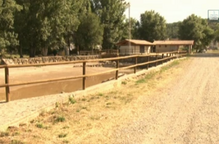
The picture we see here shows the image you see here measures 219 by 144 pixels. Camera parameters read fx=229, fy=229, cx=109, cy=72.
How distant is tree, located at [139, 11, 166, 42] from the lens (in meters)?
69.1

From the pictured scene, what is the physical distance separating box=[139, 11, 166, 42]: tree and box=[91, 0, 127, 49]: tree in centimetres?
1604

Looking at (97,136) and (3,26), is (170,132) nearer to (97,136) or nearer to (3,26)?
(97,136)

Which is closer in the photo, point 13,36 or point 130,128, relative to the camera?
point 130,128

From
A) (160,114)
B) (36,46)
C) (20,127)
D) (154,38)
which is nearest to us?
(20,127)

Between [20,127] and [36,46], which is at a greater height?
[36,46]

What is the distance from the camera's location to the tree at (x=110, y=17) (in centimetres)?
5234

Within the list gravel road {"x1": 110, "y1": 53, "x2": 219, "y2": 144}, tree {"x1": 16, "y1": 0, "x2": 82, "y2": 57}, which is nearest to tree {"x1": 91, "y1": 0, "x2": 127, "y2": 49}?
tree {"x1": 16, "y1": 0, "x2": 82, "y2": 57}

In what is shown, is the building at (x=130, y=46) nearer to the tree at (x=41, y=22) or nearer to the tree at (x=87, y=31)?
the tree at (x=87, y=31)

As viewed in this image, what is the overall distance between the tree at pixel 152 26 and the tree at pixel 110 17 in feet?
52.6

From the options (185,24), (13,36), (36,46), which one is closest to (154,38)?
(185,24)

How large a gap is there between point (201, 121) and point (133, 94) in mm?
3207

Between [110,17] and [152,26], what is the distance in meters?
20.8

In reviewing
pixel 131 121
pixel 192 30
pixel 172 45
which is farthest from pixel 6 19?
pixel 192 30

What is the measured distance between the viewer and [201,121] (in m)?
5.22
